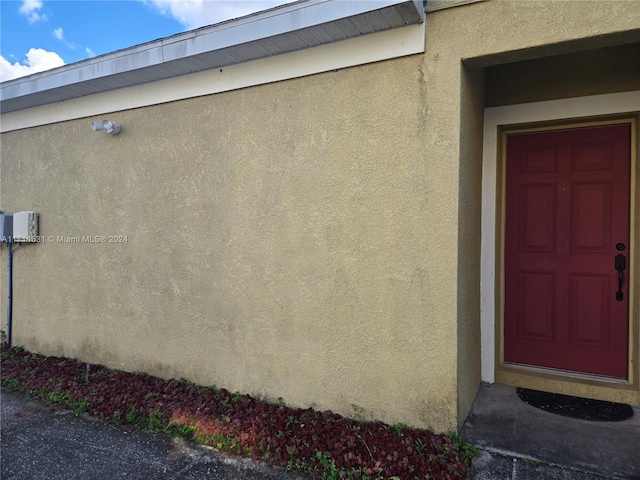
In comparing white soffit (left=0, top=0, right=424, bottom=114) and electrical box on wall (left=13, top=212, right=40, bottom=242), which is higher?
white soffit (left=0, top=0, right=424, bottom=114)

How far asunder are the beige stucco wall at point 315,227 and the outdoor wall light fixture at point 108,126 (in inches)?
3.7

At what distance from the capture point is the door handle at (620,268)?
3.22 m

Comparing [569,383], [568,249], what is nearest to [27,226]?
[568,249]

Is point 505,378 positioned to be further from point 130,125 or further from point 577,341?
point 130,125

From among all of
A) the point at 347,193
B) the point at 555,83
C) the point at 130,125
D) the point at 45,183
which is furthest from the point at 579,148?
the point at 45,183

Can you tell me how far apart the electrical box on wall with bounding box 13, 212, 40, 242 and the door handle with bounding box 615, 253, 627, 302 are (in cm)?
622

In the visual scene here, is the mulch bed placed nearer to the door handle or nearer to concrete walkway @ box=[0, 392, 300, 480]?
concrete walkway @ box=[0, 392, 300, 480]

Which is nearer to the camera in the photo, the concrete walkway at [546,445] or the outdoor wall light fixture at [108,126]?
the concrete walkway at [546,445]

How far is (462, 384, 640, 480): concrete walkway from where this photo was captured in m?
2.34

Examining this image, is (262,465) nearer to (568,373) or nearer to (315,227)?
(315,227)

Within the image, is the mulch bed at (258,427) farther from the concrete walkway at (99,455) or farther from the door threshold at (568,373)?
the door threshold at (568,373)

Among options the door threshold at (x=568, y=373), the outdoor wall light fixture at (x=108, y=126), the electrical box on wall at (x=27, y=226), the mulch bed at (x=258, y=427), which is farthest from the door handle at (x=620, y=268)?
the electrical box on wall at (x=27, y=226)

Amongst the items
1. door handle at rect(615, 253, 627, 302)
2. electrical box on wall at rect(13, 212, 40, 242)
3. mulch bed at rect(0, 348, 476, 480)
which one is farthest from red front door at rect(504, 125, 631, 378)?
electrical box on wall at rect(13, 212, 40, 242)

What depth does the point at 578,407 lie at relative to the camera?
10.1 ft
